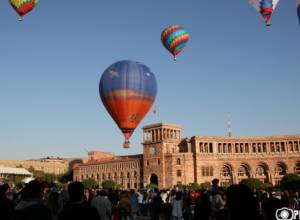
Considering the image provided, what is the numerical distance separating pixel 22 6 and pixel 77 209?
3175cm

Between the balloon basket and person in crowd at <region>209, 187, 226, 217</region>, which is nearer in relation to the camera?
person in crowd at <region>209, 187, 226, 217</region>

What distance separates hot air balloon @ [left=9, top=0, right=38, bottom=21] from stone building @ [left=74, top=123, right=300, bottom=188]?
4479cm

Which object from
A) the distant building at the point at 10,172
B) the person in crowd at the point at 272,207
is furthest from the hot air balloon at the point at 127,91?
the distant building at the point at 10,172

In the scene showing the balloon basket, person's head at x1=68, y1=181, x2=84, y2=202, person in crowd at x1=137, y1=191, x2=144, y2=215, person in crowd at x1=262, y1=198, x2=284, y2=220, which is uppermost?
the balloon basket

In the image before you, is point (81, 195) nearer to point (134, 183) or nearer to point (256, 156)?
point (256, 156)

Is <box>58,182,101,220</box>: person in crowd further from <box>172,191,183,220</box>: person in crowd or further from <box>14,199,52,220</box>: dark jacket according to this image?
<box>172,191,183,220</box>: person in crowd

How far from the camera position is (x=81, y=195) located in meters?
5.22

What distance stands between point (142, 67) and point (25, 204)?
77.5 feet

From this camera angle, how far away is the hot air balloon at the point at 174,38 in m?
38.8

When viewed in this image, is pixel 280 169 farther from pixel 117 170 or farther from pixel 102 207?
pixel 102 207

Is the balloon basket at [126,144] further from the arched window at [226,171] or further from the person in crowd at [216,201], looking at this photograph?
the arched window at [226,171]

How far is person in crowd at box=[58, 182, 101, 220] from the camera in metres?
4.93

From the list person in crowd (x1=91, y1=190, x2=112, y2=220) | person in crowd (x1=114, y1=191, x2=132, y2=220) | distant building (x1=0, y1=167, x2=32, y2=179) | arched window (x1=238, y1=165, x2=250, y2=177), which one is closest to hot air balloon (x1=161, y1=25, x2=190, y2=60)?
person in crowd (x1=114, y1=191, x2=132, y2=220)

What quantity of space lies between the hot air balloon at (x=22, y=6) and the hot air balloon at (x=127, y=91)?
1107 cm
